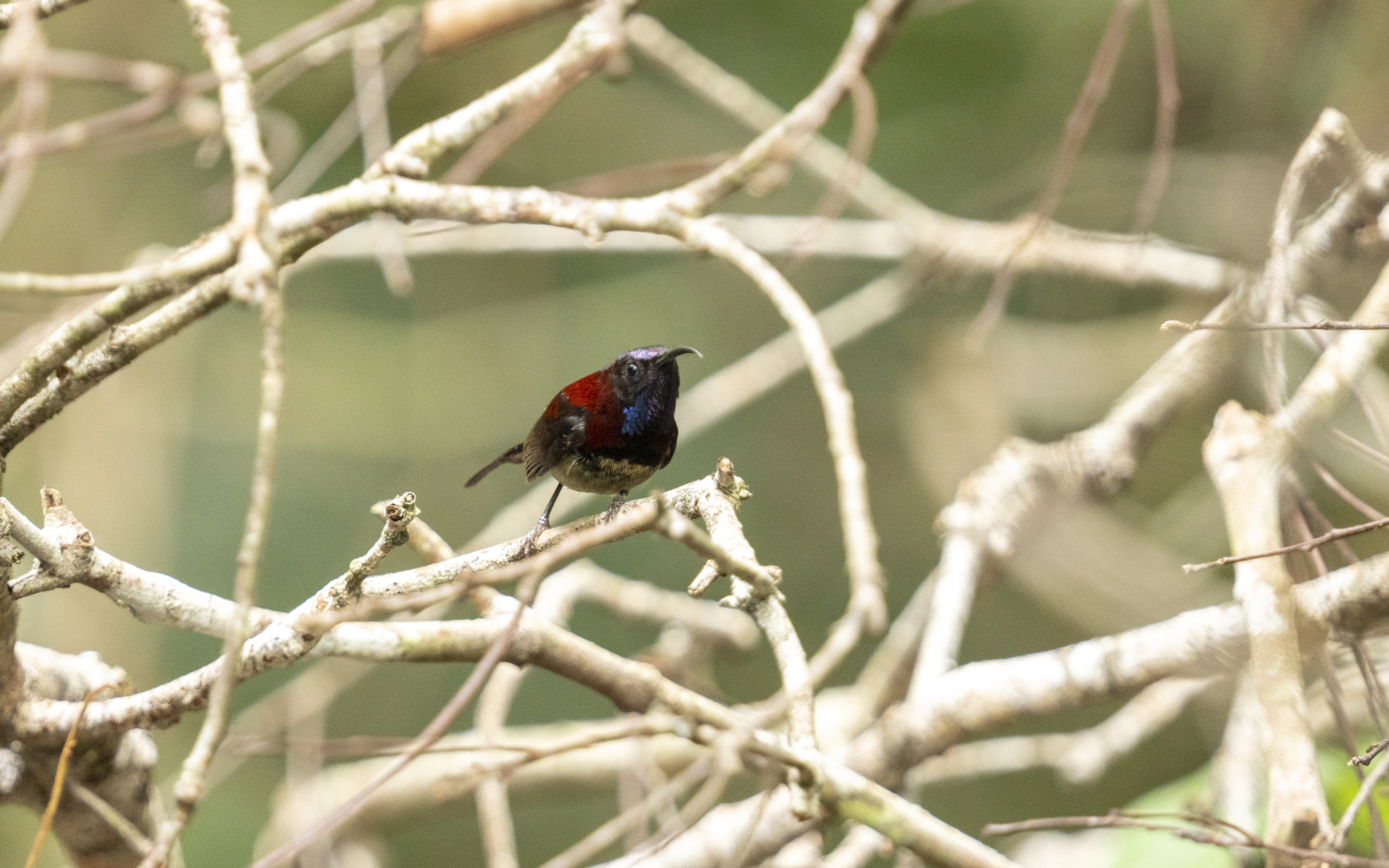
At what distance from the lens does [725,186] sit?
5.22ft

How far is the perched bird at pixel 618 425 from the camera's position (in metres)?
1.79

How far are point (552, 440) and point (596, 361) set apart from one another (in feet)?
8.50

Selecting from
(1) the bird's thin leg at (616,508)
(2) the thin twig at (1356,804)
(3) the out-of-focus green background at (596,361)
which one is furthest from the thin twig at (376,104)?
(2) the thin twig at (1356,804)

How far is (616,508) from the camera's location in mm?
1833

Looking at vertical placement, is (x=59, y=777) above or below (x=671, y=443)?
below

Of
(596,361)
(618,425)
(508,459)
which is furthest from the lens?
(596,361)

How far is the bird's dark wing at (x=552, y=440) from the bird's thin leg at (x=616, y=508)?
0.43 ft

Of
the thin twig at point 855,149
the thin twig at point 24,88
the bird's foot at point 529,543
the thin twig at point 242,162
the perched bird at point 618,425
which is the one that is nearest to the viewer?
the thin twig at point 242,162

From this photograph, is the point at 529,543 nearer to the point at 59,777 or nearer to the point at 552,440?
the point at 552,440

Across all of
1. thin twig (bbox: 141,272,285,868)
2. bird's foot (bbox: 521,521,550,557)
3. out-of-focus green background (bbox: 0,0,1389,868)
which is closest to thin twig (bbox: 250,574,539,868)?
thin twig (bbox: 141,272,285,868)

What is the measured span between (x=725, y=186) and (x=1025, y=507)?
122 cm

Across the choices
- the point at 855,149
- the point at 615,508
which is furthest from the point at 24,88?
the point at 855,149

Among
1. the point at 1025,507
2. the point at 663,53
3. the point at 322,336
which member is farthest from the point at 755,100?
the point at 322,336

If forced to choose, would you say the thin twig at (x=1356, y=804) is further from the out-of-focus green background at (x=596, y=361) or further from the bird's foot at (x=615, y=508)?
the out-of-focus green background at (x=596, y=361)
